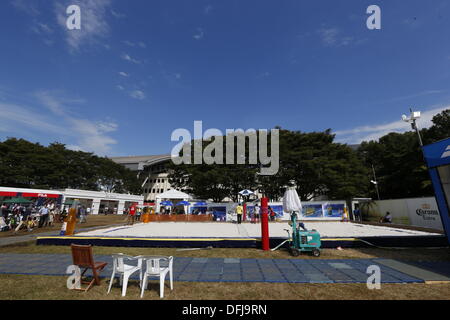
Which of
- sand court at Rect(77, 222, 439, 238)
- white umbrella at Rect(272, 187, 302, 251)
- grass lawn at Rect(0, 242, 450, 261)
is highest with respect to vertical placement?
white umbrella at Rect(272, 187, 302, 251)

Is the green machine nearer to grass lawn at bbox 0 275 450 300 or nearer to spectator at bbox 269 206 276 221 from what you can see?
grass lawn at bbox 0 275 450 300

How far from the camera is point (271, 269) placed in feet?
19.9

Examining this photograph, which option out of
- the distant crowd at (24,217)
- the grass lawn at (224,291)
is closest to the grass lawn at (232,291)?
the grass lawn at (224,291)

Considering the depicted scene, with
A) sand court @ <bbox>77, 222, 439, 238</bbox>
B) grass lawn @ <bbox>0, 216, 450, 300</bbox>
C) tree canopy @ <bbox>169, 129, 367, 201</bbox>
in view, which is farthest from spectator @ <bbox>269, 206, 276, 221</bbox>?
grass lawn @ <bbox>0, 216, 450, 300</bbox>

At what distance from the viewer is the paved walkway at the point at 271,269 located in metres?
5.27

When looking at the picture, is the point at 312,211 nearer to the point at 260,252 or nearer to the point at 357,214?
the point at 357,214

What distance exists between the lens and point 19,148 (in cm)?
3681

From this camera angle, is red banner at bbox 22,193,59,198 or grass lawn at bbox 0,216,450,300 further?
red banner at bbox 22,193,59,198

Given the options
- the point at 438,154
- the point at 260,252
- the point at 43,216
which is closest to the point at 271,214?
the point at 260,252

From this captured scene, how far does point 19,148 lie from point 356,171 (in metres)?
56.5

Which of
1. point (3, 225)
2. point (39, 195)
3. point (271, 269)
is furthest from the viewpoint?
point (39, 195)

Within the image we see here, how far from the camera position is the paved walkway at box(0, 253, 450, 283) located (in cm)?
527
